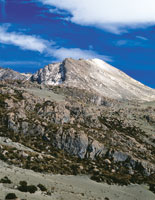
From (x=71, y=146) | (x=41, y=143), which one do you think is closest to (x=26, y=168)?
(x=41, y=143)

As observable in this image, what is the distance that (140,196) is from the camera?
63.0 meters

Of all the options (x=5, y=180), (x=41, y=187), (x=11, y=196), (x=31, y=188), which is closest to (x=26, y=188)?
(x=31, y=188)

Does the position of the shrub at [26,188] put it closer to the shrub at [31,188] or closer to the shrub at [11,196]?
the shrub at [31,188]

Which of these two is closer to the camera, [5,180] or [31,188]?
[5,180]

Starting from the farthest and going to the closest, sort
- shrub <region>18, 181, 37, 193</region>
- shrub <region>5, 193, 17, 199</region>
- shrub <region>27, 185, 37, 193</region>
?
shrub <region>27, 185, 37, 193</region>, shrub <region>18, 181, 37, 193</region>, shrub <region>5, 193, 17, 199</region>

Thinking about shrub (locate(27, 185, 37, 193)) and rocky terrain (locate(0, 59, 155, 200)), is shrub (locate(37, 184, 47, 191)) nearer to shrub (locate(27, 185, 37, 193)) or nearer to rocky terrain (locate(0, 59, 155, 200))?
rocky terrain (locate(0, 59, 155, 200))

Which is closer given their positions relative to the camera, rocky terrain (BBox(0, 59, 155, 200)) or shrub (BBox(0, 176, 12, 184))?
shrub (BBox(0, 176, 12, 184))

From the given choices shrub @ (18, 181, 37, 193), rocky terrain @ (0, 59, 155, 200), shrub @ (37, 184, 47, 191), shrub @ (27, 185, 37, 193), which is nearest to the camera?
shrub @ (18, 181, 37, 193)

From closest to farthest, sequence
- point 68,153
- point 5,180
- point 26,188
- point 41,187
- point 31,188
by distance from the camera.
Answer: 1. point 26,188
2. point 5,180
3. point 31,188
4. point 41,187
5. point 68,153

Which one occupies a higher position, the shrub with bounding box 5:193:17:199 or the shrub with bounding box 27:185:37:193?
the shrub with bounding box 5:193:17:199

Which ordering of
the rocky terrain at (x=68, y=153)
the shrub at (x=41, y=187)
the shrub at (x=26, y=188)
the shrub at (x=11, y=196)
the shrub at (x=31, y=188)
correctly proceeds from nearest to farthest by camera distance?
the shrub at (x=11, y=196), the shrub at (x=26, y=188), the shrub at (x=31, y=188), the shrub at (x=41, y=187), the rocky terrain at (x=68, y=153)

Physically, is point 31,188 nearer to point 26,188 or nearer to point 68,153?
point 26,188

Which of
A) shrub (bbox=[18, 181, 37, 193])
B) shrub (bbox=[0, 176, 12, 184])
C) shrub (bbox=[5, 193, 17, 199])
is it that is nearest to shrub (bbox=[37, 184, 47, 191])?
shrub (bbox=[18, 181, 37, 193])

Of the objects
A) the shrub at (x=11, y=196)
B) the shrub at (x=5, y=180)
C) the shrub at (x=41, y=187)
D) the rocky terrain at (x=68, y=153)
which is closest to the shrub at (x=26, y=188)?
the rocky terrain at (x=68, y=153)
